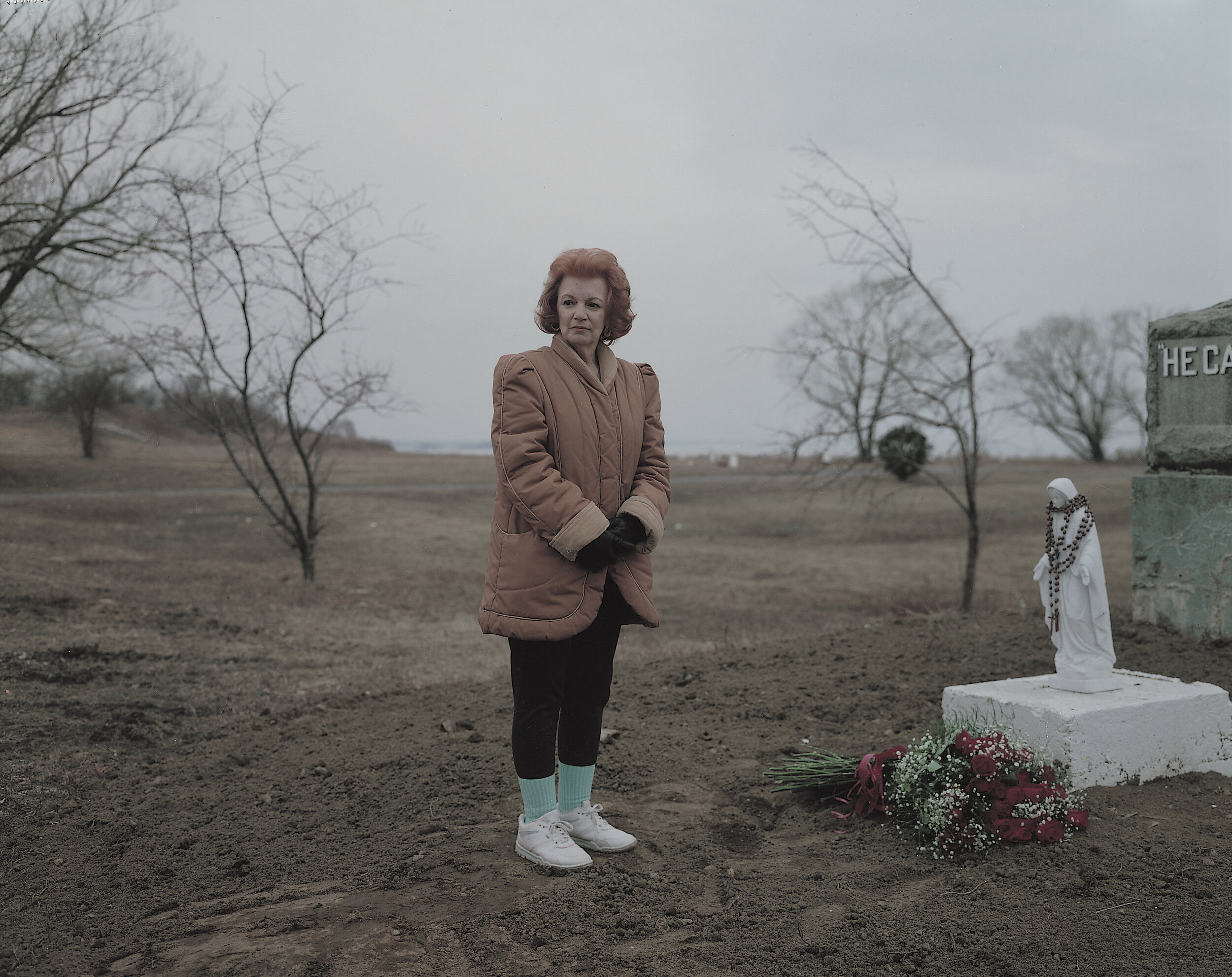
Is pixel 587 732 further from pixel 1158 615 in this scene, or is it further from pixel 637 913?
pixel 1158 615

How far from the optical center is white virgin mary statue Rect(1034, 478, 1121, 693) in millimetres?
4059

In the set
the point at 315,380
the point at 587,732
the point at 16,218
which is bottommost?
the point at 587,732

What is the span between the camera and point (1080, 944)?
2.64 metres

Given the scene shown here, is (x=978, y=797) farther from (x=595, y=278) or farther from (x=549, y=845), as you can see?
(x=595, y=278)

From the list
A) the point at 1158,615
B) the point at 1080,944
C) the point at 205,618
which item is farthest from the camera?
the point at 205,618

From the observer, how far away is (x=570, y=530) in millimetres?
2945

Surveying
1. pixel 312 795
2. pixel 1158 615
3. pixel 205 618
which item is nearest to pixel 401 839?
pixel 312 795

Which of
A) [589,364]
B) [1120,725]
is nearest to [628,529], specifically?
[589,364]

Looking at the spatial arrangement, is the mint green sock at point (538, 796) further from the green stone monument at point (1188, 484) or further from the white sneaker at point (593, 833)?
the green stone monument at point (1188, 484)

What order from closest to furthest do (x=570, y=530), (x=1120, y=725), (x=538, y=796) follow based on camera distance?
(x=570, y=530)
(x=538, y=796)
(x=1120, y=725)

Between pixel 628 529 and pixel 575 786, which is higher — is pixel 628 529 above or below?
above

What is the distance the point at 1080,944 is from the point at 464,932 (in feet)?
5.75

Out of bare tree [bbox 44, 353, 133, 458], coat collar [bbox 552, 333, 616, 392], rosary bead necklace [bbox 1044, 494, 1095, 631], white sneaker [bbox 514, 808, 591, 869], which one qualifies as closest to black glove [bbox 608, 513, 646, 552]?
coat collar [bbox 552, 333, 616, 392]

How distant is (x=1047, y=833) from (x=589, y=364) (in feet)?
7.41
